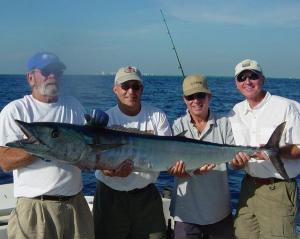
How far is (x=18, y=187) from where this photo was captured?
3965 mm

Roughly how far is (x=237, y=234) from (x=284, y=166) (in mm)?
819

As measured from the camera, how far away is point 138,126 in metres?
4.55

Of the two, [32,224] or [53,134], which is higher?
[53,134]

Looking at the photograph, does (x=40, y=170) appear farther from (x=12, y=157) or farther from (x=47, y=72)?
(x=47, y=72)

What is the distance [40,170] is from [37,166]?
0.14ft

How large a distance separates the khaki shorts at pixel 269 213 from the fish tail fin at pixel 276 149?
→ 24 cm

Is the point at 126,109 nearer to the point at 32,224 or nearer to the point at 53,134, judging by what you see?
the point at 53,134

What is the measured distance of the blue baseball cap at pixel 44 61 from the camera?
13.0 feet

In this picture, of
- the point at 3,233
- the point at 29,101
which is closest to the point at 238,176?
the point at 3,233

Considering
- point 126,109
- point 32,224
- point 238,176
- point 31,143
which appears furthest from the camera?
point 238,176

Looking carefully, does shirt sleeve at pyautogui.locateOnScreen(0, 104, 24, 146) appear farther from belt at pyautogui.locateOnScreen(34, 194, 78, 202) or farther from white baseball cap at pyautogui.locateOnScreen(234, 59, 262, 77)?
white baseball cap at pyautogui.locateOnScreen(234, 59, 262, 77)

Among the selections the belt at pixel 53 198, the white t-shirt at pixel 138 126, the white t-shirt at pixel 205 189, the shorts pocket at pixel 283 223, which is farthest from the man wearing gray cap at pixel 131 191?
the shorts pocket at pixel 283 223

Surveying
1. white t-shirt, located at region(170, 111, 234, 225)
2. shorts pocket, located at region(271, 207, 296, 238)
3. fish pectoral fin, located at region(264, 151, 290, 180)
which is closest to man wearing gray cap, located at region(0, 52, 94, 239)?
white t-shirt, located at region(170, 111, 234, 225)

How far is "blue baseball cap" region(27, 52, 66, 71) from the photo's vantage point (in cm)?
395
